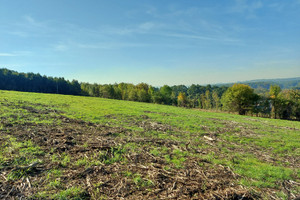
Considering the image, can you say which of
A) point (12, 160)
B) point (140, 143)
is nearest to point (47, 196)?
point (12, 160)

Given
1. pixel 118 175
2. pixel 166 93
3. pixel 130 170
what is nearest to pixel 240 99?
pixel 166 93

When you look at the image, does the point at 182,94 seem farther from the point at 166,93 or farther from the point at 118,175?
the point at 118,175

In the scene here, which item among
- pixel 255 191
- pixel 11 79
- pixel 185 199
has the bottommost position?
pixel 255 191

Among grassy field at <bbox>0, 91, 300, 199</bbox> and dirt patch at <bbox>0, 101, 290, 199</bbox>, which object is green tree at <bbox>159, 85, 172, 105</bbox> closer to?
grassy field at <bbox>0, 91, 300, 199</bbox>

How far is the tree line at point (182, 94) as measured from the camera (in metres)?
60.5

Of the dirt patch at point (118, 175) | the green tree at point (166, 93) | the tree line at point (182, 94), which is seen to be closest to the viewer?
the dirt patch at point (118, 175)

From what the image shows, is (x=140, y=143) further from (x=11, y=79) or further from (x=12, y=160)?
(x=11, y=79)

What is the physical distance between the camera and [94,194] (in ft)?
15.8

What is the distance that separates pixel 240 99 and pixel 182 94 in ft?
133

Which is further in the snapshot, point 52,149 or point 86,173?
point 52,149

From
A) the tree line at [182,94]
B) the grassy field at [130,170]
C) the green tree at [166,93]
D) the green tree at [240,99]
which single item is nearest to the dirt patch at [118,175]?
the grassy field at [130,170]

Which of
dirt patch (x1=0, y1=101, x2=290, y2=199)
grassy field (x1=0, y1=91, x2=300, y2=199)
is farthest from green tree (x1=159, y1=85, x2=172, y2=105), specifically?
dirt patch (x1=0, y1=101, x2=290, y2=199)

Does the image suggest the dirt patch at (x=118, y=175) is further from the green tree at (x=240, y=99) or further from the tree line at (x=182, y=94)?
the tree line at (x=182, y=94)

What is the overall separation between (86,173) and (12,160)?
11.2ft
